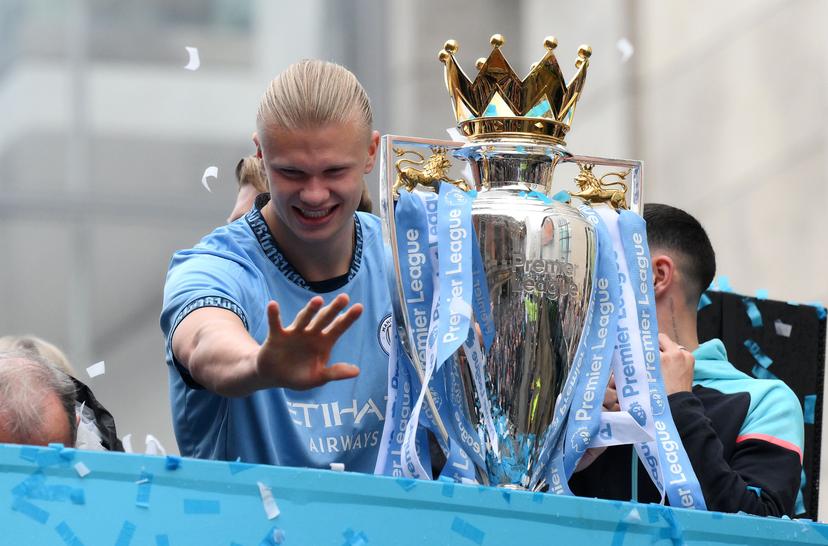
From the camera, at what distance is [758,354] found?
225cm

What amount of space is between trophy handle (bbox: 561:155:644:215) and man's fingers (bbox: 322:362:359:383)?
1.47 ft

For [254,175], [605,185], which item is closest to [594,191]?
[605,185]

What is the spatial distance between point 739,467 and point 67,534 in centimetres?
91

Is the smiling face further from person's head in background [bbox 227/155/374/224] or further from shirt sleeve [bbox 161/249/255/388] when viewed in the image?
person's head in background [bbox 227/155/374/224]

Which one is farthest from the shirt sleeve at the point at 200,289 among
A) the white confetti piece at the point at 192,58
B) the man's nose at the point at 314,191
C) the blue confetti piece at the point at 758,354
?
the blue confetti piece at the point at 758,354

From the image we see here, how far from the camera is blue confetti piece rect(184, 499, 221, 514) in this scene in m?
1.11

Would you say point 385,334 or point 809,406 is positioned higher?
point 385,334

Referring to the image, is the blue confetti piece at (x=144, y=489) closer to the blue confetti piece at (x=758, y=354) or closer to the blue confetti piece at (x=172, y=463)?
the blue confetti piece at (x=172, y=463)

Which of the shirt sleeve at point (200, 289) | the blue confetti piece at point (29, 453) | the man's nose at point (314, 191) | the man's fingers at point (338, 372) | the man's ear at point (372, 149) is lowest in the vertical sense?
the blue confetti piece at point (29, 453)

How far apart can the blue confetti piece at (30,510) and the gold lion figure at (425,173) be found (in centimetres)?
49

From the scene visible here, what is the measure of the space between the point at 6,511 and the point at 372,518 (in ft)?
0.91

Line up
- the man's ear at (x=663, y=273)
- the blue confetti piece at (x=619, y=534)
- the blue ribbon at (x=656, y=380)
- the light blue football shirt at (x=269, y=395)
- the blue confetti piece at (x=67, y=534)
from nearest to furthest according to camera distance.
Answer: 1. the blue confetti piece at (x=67, y=534)
2. the blue confetti piece at (x=619, y=534)
3. the blue ribbon at (x=656, y=380)
4. the light blue football shirt at (x=269, y=395)
5. the man's ear at (x=663, y=273)

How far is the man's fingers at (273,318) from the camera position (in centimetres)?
110

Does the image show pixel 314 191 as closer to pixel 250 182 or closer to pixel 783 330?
pixel 250 182
